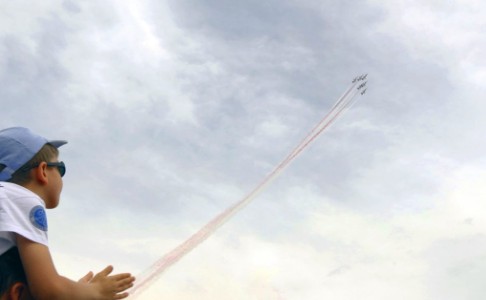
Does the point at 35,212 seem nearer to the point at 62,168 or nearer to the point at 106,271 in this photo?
the point at 62,168

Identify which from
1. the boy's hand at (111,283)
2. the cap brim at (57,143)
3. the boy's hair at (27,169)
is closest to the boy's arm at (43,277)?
the boy's hand at (111,283)

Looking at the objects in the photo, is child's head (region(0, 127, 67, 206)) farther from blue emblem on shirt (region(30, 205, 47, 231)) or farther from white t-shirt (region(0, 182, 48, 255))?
blue emblem on shirt (region(30, 205, 47, 231))

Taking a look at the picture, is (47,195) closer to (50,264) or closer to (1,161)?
(1,161)

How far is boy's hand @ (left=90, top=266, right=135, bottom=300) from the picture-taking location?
21.6 feet

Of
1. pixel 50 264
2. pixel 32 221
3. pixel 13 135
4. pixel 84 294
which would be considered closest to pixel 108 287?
pixel 84 294

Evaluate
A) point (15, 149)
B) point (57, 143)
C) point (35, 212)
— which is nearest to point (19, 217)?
point (35, 212)

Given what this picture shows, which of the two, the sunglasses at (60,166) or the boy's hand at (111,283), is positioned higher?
the sunglasses at (60,166)

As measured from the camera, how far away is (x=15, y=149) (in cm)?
653

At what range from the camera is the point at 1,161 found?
256 inches

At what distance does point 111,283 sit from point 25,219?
4.79 ft

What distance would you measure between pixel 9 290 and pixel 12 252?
0.47 metres

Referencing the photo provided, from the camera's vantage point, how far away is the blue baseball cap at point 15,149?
21.3 feet

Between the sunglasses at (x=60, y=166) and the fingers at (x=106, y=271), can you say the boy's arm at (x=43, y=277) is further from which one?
the sunglasses at (x=60, y=166)

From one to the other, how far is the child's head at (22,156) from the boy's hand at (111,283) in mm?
1388
